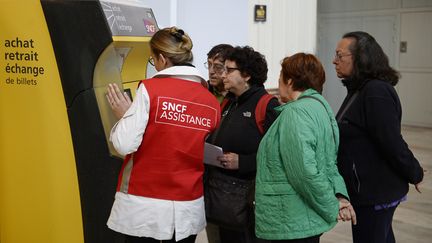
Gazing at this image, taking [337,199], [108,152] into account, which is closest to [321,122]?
[337,199]

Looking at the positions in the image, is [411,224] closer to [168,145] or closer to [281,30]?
[281,30]

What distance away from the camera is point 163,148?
2.00 meters

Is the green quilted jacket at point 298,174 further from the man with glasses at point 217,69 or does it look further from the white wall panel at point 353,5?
the white wall panel at point 353,5

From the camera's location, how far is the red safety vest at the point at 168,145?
6.50 feet

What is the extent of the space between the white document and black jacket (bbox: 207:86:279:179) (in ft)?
0.30

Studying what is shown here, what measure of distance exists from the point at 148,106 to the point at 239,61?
74cm

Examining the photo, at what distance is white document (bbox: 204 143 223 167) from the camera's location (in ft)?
7.77

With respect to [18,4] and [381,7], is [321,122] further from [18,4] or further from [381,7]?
[381,7]

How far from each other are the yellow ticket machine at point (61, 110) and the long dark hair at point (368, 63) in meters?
0.94

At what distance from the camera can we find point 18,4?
7.75ft

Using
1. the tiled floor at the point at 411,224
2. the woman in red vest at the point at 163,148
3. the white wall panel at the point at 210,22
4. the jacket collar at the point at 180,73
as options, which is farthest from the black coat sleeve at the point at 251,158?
the white wall panel at the point at 210,22

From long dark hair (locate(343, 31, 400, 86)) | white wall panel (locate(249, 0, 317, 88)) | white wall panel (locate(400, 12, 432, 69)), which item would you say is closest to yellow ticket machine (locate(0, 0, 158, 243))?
long dark hair (locate(343, 31, 400, 86))

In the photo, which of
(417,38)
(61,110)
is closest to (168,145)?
(61,110)

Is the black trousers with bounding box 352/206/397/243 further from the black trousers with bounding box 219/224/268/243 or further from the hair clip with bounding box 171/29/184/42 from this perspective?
the hair clip with bounding box 171/29/184/42
